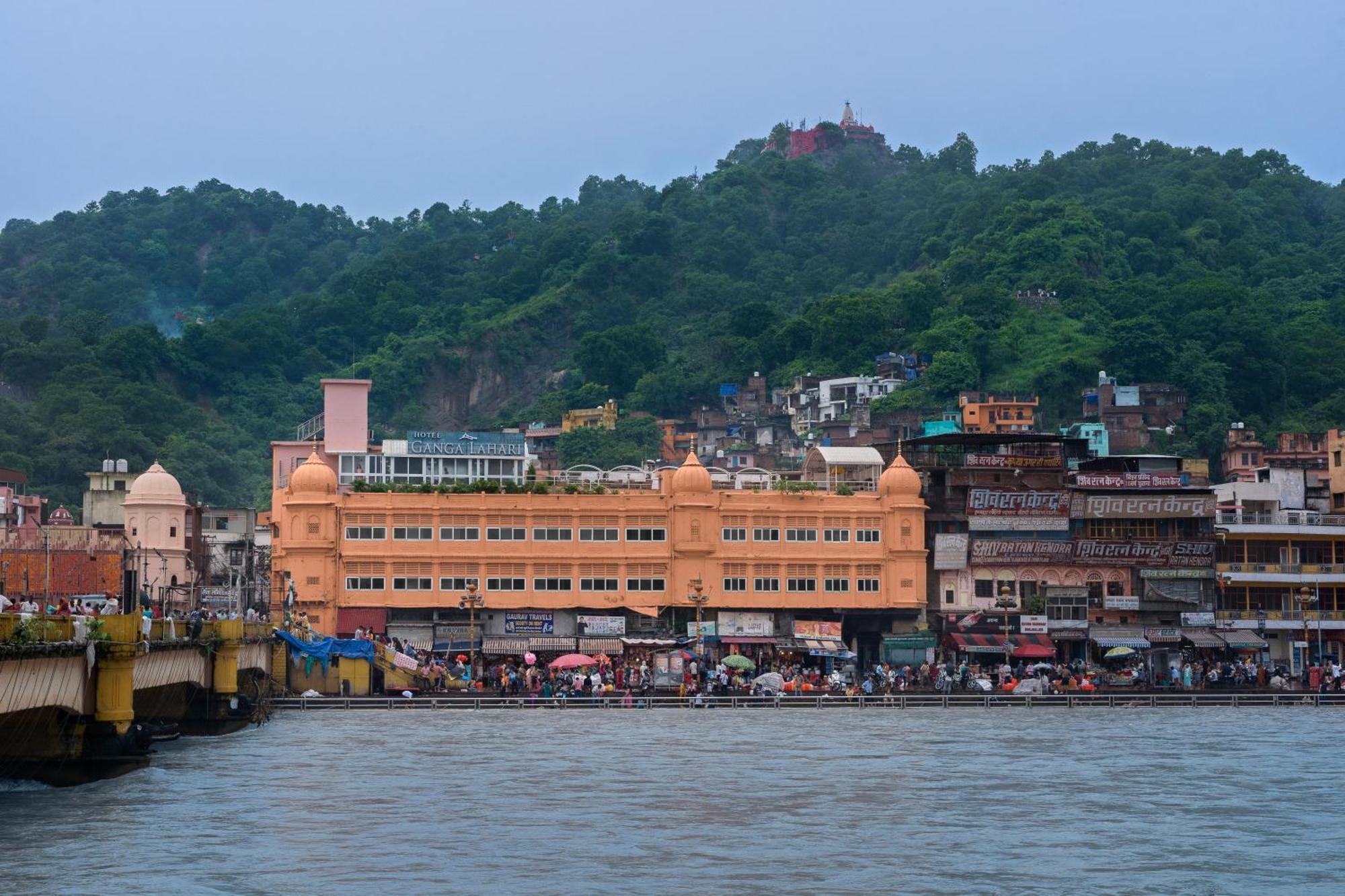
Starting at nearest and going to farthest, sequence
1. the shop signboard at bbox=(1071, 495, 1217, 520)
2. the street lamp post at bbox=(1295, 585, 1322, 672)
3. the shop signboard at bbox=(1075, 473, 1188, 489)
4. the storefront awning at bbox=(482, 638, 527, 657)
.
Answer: the storefront awning at bbox=(482, 638, 527, 657) → the street lamp post at bbox=(1295, 585, 1322, 672) → the shop signboard at bbox=(1071, 495, 1217, 520) → the shop signboard at bbox=(1075, 473, 1188, 489)

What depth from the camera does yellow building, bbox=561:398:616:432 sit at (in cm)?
15650

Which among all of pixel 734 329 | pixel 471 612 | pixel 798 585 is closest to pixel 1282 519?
pixel 798 585

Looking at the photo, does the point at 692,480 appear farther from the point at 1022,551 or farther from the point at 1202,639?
the point at 1202,639

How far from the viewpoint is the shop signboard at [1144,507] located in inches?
3656

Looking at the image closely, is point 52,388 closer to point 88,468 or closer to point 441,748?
point 88,468

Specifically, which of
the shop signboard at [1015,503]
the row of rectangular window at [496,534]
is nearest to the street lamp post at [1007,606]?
the shop signboard at [1015,503]

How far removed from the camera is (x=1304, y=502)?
325 feet

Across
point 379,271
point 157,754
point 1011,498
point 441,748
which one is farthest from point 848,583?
point 379,271

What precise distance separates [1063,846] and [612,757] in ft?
59.0

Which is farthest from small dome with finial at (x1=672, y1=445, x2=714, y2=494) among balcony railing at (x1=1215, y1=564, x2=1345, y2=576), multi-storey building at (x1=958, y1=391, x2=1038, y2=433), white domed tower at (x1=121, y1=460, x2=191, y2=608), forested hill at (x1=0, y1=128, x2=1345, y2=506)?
forested hill at (x1=0, y1=128, x2=1345, y2=506)

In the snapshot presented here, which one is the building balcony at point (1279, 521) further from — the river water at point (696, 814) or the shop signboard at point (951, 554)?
the river water at point (696, 814)

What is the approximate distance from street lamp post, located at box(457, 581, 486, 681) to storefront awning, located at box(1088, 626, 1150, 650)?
90.4 feet

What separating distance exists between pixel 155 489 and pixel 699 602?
24.2m

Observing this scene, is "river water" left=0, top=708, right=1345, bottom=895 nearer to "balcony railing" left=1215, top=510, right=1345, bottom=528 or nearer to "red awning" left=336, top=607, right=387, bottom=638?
"red awning" left=336, top=607, right=387, bottom=638
